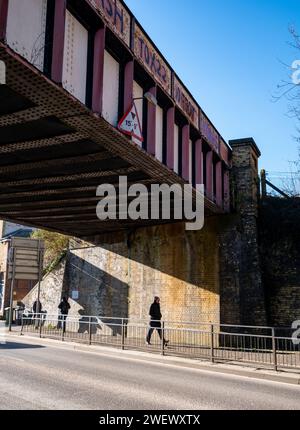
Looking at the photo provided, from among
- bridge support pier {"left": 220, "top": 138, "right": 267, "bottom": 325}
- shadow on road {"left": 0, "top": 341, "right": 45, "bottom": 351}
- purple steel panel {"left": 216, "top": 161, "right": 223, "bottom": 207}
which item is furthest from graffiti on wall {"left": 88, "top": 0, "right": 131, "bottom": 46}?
shadow on road {"left": 0, "top": 341, "right": 45, "bottom": 351}

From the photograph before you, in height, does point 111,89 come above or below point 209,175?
above

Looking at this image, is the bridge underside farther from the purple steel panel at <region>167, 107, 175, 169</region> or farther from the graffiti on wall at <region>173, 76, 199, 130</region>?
the graffiti on wall at <region>173, 76, 199, 130</region>

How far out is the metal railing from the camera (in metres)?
12.7

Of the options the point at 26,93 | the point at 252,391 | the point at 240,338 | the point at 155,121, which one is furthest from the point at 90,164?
the point at 240,338

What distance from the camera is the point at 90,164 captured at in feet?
40.8

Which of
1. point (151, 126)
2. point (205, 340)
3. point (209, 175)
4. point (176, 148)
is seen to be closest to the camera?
point (151, 126)

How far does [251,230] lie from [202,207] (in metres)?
2.70

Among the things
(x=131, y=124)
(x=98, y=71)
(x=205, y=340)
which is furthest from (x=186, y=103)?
(x=205, y=340)

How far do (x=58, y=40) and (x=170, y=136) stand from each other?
5.47 metres

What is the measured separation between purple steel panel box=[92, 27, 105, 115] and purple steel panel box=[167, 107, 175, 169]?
400cm

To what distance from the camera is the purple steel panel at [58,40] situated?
7.96m

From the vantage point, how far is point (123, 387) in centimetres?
869

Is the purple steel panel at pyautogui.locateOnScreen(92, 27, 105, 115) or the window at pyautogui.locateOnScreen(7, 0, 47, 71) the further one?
the purple steel panel at pyautogui.locateOnScreen(92, 27, 105, 115)

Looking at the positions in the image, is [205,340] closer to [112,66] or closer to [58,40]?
[112,66]
